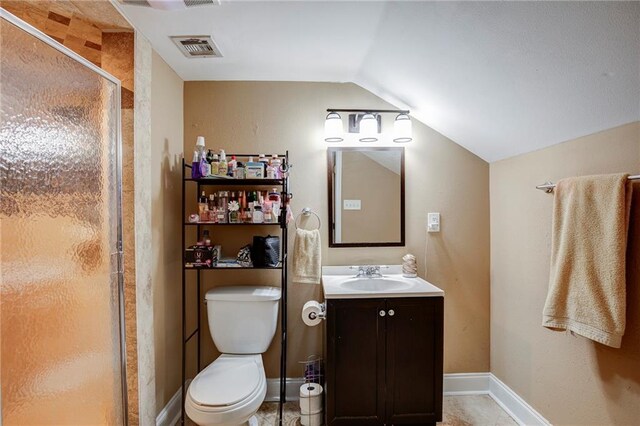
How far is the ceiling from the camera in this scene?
1.17 meters

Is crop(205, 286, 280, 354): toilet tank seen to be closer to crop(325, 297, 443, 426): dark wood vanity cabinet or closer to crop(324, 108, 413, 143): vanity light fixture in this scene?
crop(325, 297, 443, 426): dark wood vanity cabinet

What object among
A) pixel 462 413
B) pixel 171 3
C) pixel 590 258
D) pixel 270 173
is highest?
pixel 171 3

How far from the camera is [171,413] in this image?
6.26ft

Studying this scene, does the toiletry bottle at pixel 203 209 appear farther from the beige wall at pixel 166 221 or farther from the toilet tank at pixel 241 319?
the toilet tank at pixel 241 319

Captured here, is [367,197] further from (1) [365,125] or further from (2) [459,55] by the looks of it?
(2) [459,55]

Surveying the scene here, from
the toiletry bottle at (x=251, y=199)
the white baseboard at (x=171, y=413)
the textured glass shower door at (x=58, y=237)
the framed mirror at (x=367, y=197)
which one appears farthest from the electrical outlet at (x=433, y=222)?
the white baseboard at (x=171, y=413)

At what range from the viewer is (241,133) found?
220 centimetres

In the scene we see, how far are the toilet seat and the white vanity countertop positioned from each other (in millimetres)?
600

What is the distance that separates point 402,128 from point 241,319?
1.65 m

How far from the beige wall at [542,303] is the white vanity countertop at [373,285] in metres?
0.58

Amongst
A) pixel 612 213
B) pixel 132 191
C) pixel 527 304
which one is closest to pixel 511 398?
pixel 527 304

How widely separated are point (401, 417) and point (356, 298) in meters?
0.73

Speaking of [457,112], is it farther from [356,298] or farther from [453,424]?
[453,424]

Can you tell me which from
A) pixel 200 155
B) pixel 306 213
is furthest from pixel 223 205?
pixel 306 213
